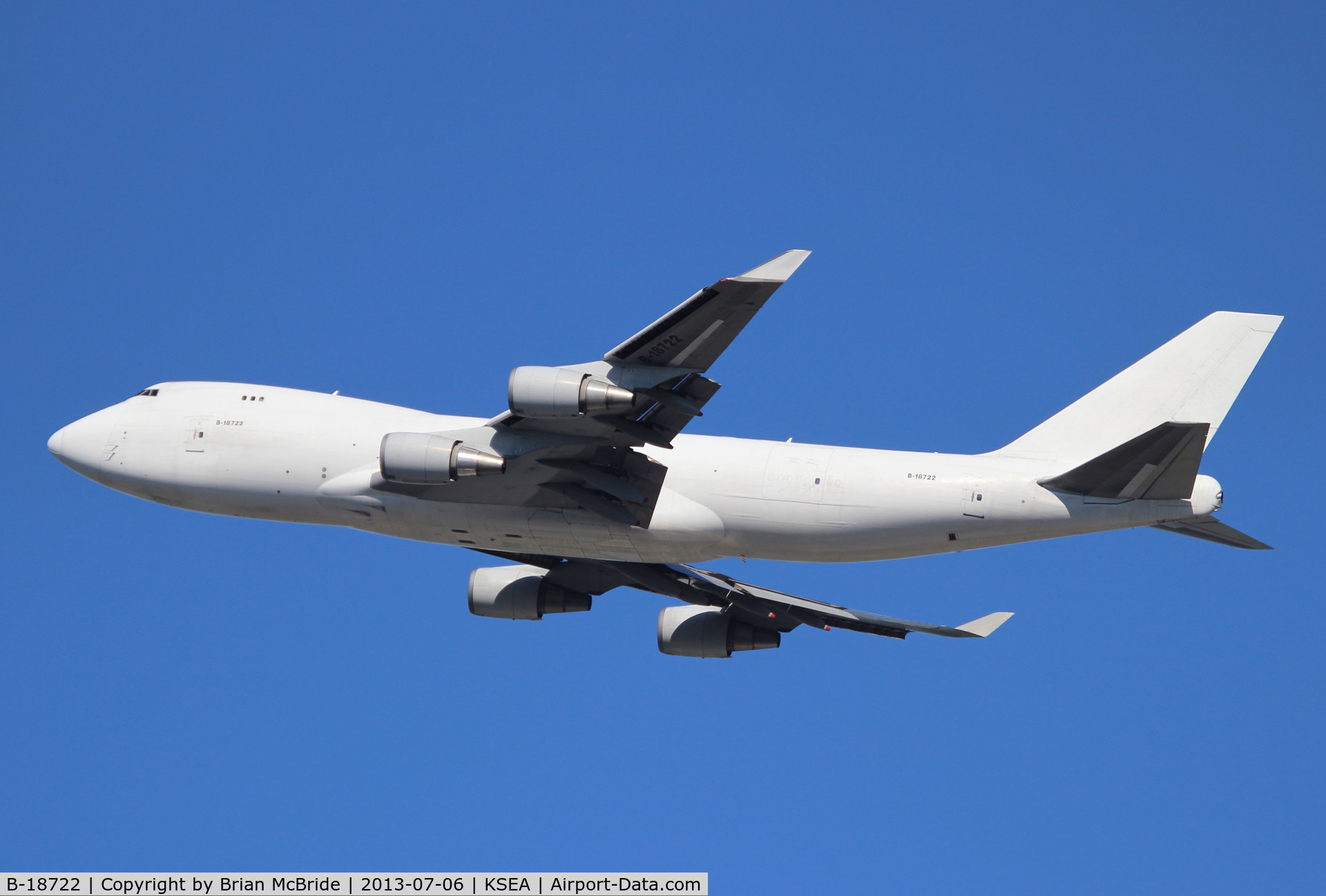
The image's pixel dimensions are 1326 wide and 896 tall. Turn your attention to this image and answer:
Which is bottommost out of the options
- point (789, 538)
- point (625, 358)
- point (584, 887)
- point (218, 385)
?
point (584, 887)

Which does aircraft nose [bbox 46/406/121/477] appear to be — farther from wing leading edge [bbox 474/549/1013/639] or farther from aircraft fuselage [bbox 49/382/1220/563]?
wing leading edge [bbox 474/549/1013/639]

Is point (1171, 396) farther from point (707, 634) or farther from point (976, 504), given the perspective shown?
point (707, 634)

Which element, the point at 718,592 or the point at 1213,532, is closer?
the point at 1213,532

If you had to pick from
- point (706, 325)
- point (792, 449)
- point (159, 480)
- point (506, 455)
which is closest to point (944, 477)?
point (792, 449)

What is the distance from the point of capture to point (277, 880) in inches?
1058

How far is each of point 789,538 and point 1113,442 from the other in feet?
24.9

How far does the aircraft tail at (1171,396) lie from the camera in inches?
1139

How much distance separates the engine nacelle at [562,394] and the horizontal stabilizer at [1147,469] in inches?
370

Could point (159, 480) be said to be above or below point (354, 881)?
above

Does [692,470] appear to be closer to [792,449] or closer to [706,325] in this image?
[792,449]

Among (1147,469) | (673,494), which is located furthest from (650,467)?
(1147,469)

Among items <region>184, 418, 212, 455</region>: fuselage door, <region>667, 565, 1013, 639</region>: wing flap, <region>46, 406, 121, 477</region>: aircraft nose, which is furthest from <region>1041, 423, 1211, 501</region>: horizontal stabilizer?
<region>46, 406, 121, 477</region>: aircraft nose

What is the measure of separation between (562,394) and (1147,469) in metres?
11.5

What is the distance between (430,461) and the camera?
25.8 meters
